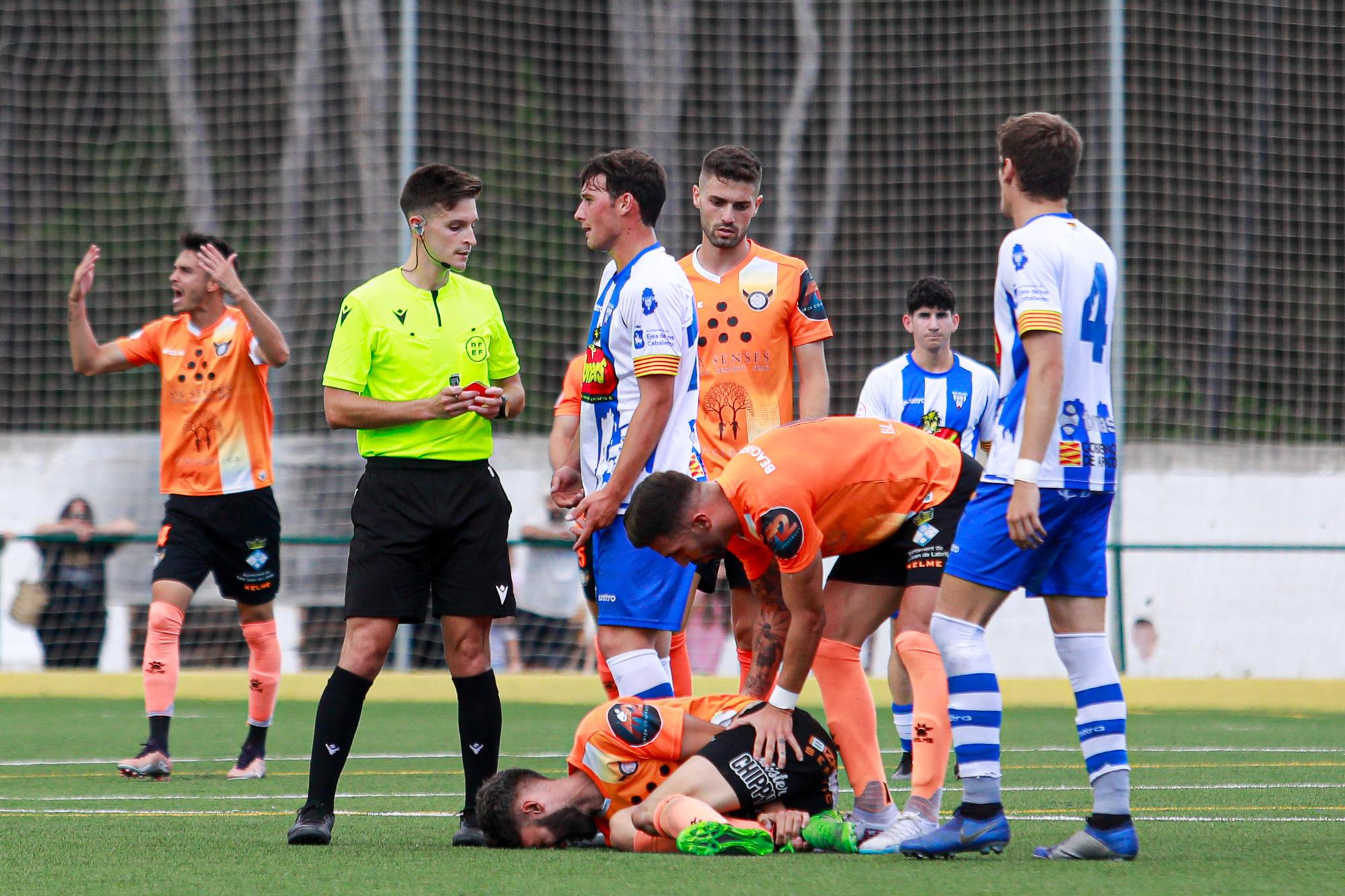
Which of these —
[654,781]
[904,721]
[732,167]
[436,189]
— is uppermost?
[732,167]

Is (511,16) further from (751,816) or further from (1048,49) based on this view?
(751,816)

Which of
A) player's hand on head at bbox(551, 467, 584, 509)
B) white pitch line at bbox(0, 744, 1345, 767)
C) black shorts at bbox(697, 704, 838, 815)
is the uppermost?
player's hand on head at bbox(551, 467, 584, 509)

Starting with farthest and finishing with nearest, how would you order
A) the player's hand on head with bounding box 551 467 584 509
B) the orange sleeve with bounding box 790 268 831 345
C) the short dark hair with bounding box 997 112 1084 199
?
the orange sleeve with bounding box 790 268 831 345 < the player's hand on head with bounding box 551 467 584 509 < the short dark hair with bounding box 997 112 1084 199

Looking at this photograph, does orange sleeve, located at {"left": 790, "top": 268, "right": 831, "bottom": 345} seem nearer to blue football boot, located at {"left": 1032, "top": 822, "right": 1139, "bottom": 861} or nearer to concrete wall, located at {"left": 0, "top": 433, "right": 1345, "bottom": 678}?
blue football boot, located at {"left": 1032, "top": 822, "right": 1139, "bottom": 861}

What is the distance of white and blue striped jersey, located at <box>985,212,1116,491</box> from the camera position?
4746 mm

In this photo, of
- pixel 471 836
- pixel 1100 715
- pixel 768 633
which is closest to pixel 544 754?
pixel 471 836

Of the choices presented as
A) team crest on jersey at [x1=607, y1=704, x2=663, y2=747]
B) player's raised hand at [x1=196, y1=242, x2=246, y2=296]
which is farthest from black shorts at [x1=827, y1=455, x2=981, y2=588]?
player's raised hand at [x1=196, y1=242, x2=246, y2=296]

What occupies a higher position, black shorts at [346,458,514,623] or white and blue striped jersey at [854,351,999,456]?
white and blue striped jersey at [854,351,999,456]

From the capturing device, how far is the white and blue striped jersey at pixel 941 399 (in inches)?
316

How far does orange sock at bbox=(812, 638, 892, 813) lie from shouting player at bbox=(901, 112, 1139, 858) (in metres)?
0.37

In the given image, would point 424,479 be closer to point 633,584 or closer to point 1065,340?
point 633,584

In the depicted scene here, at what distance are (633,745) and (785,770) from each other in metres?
0.44

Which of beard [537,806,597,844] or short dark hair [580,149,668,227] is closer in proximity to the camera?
beard [537,806,597,844]

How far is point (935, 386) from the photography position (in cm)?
806
